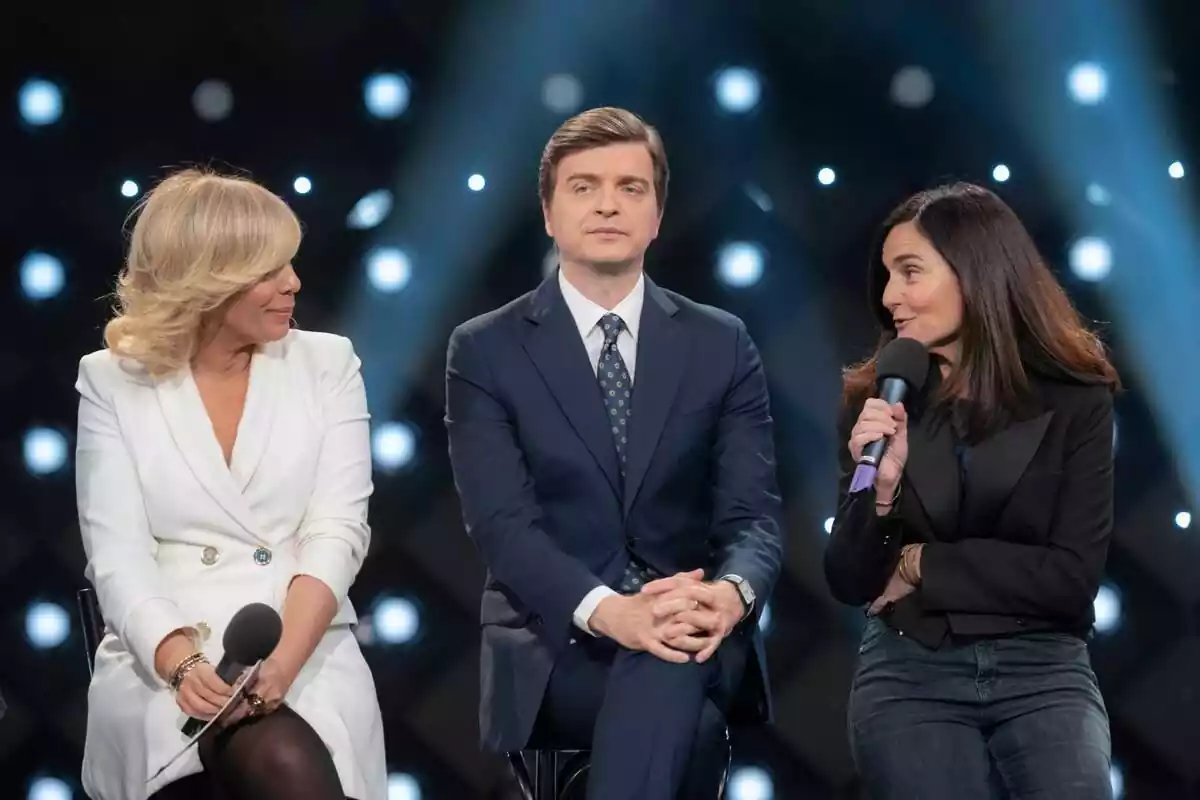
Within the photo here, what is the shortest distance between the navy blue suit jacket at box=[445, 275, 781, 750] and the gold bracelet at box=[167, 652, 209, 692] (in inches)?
19.9

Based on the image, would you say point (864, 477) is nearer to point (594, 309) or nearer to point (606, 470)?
point (606, 470)

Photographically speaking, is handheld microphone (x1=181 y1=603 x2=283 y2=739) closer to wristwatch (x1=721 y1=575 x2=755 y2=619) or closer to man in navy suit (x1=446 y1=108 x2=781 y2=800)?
man in navy suit (x1=446 y1=108 x2=781 y2=800)

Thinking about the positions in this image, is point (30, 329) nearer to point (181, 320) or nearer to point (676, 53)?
point (181, 320)

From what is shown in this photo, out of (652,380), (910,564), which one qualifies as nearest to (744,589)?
(910,564)

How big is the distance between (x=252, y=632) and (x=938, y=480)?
1.14 meters

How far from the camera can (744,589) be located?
2666 millimetres

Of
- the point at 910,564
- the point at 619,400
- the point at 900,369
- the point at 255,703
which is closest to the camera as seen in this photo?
the point at 255,703

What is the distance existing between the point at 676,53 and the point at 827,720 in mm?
1386

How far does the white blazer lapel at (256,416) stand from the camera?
267 cm

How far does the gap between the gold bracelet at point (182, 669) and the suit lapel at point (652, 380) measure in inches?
28.8

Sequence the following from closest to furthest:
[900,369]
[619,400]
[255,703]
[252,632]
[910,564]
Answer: [252,632] < [255,703] < [900,369] < [910,564] < [619,400]

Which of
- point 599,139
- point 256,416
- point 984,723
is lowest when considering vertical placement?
point 984,723

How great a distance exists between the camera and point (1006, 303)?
284 cm

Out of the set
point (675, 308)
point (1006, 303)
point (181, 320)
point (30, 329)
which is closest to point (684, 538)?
point (675, 308)
